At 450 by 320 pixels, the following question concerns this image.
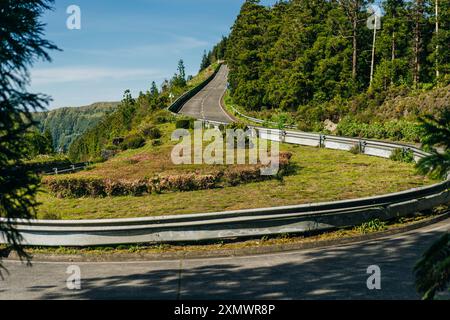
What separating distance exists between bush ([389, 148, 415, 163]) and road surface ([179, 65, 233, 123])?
29.2 metres

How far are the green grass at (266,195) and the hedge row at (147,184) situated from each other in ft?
1.84

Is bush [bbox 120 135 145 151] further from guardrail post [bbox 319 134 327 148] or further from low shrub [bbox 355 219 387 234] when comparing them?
low shrub [bbox 355 219 387 234]

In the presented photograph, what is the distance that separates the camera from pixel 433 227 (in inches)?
437

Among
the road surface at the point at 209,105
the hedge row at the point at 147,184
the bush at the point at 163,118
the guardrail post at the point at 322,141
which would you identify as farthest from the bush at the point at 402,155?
the bush at the point at 163,118

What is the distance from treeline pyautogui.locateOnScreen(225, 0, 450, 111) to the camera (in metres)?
41.2

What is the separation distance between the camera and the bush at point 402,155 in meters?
20.2

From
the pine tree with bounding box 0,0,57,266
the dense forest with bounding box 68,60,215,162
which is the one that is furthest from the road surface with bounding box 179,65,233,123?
the pine tree with bounding box 0,0,57,266

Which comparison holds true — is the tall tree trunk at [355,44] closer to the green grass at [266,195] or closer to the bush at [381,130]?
the bush at [381,130]

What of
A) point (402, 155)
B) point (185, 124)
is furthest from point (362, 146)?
point (185, 124)

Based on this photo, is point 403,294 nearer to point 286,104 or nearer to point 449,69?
point 449,69

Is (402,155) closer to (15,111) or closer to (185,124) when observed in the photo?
(15,111)

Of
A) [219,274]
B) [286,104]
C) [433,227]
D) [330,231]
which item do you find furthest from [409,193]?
[286,104]

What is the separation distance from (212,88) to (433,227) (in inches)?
3354

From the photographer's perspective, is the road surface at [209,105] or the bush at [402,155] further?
the road surface at [209,105]
